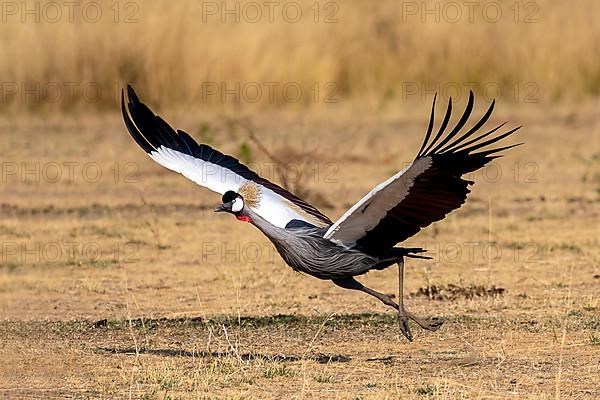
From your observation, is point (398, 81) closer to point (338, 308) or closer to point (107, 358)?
point (338, 308)

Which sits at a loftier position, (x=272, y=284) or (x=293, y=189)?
(x=293, y=189)

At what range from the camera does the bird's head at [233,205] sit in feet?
23.0

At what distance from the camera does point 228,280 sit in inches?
366

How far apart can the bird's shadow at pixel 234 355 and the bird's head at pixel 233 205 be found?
2.19 ft

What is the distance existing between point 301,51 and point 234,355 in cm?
1020

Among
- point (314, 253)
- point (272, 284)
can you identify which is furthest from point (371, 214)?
point (272, 284)

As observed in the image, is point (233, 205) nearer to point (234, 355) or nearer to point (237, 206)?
point (237, 206)

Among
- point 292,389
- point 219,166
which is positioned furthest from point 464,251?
point 292,389

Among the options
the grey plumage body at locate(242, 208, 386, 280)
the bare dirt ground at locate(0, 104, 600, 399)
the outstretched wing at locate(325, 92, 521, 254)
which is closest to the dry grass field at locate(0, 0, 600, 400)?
the bare dirt ground at locate(0, 104, 600, 399)

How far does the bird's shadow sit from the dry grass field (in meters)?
0.03

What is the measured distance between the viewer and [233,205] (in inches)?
275

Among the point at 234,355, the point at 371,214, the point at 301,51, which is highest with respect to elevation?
the point at 301,51

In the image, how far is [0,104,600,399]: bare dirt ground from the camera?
6.44 metres

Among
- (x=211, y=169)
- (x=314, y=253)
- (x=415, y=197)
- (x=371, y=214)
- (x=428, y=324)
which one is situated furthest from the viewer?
(x=211, y=169)
